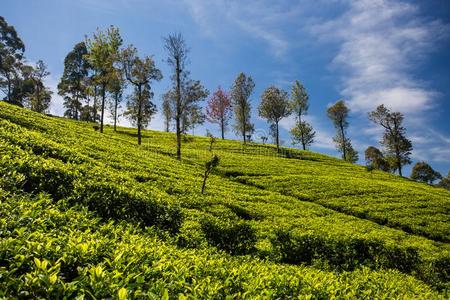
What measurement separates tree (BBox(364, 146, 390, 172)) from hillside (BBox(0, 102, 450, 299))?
212 ft


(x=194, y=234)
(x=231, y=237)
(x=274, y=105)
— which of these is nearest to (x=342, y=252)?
(x=231, y=237)

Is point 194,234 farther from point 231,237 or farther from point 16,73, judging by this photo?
point 16,73

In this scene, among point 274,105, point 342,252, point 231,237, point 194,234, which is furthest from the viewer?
point 274,105

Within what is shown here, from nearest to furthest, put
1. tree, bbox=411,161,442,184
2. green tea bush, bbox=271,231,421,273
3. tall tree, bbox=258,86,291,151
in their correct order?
green tea bush, bbox=271,231,421,273 → tall tree, bbox=258,86,291,151 → tree, bbox=411,161,442,184

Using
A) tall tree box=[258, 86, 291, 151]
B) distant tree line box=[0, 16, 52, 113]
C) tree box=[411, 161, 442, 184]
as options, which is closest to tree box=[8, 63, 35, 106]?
distant tree line box=[0, 16, 52, 113]

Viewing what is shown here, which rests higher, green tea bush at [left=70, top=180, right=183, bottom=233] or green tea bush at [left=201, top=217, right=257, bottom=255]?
green tea bush at [left=70, top=180, right=183, bottom=233]

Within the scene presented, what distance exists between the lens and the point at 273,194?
100ft

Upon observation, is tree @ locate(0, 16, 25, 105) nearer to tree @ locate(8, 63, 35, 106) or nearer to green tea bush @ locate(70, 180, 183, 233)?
tree @ locate(8, 63, 35, 106)

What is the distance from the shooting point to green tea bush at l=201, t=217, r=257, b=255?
13.7 m

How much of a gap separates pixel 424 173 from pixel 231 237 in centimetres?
10842

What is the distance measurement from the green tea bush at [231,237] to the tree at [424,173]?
105 meters

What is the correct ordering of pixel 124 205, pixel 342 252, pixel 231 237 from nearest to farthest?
pixel 124 205, pixel 231 237, pixel 342 252

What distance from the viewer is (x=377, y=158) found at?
9912cm

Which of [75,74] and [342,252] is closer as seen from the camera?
[342,252]
